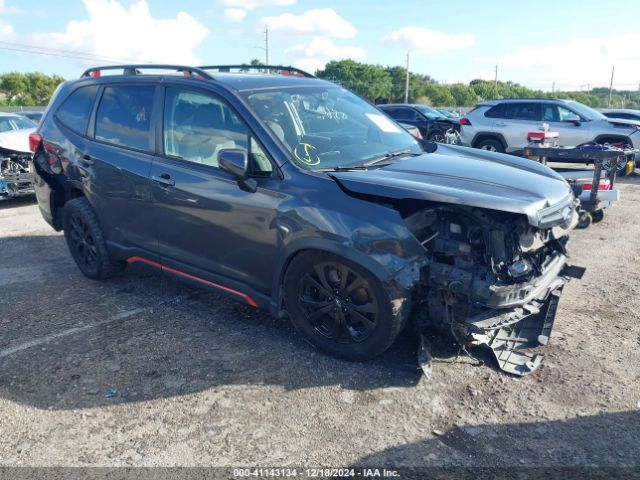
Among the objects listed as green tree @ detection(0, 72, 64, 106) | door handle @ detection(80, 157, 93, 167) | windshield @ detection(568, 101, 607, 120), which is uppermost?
green tree @ detection(0, 72, 64, 106)

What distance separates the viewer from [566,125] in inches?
→ 510

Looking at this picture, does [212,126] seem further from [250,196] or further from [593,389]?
[593,389]

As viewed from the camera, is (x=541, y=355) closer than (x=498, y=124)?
Yes

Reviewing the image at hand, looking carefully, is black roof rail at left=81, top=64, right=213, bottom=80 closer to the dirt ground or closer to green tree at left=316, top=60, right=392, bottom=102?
the dirt ground

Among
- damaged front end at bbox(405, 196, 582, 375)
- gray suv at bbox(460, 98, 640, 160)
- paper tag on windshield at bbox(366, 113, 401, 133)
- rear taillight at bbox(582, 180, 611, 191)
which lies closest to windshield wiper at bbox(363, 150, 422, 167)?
paper tag on windshield at bbox(366, 113, 401, 133)

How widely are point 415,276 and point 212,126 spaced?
188 cm

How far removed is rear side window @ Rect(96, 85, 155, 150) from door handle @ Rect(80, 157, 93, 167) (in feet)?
0.66

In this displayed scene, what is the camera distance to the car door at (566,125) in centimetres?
1283

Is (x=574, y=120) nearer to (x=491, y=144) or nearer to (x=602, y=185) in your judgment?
(x=491, y=144)

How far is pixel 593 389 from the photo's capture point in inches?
131

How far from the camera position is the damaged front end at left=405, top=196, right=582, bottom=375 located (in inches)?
125

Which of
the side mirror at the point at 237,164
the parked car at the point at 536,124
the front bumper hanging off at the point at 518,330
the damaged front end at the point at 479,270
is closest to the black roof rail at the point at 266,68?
the side mirror at the point at 237,164

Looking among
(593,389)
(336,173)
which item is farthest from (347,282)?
(593,389)

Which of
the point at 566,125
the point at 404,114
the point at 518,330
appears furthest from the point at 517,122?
the point at 518,330
